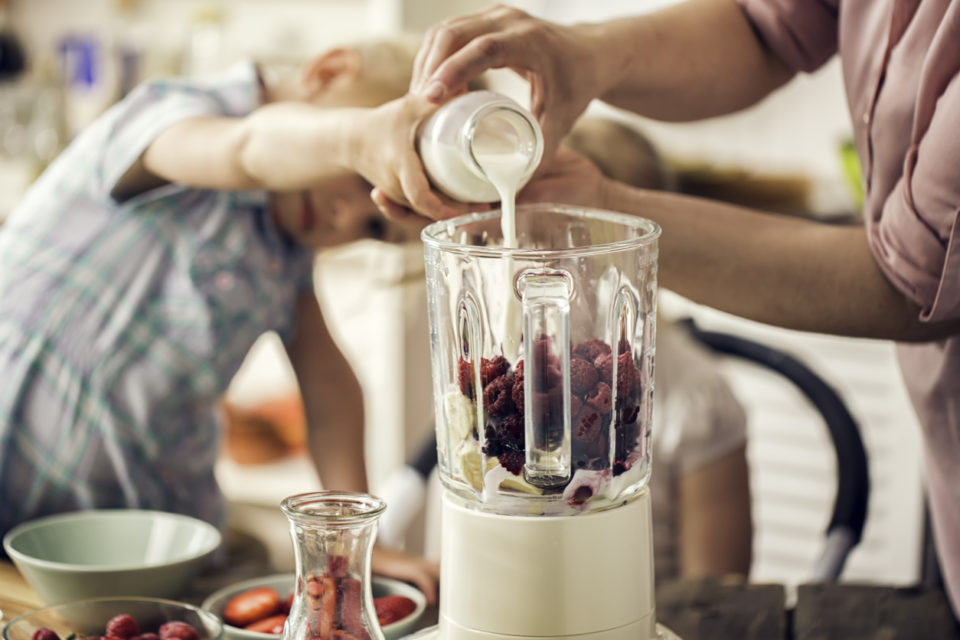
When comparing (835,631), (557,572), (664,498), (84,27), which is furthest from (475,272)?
(84,27)

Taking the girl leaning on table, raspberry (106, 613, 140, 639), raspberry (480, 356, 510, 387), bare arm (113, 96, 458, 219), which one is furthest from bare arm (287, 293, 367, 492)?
raspberry (480, 356, 510, 387)

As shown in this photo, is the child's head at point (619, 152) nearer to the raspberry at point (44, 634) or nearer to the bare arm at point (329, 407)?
the bare arm at point (329, 407)

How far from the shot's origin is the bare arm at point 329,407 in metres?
→ 1.35

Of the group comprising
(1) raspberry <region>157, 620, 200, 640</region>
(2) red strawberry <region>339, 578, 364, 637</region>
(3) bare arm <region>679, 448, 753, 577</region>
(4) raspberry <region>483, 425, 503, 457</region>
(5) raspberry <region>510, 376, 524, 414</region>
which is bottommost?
(3) bare arm <region>679, 448, 753, 577</region>

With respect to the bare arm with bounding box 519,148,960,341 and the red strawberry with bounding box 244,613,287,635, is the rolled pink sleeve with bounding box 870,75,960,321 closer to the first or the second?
the bare arm with bounding box 519,148,960,341

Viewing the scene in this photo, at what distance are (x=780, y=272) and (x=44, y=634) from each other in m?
0.54

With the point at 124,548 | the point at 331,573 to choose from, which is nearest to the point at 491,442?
the point at 331,573

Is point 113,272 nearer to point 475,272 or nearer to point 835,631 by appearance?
point 475,272

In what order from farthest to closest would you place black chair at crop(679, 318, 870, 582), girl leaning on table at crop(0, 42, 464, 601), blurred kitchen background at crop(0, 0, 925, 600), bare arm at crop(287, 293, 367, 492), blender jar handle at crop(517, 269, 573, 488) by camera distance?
Answer: blurred kitchen background at crop(0, 0, 925, 600)
bare arm at crop(287, 293, 367, 492)
black chair at crop(679, 318, 870, 582)
girl leaning on table at crop(0, 42, 464, 601)
blender jar handle at crop(517, 269, 573, 488)

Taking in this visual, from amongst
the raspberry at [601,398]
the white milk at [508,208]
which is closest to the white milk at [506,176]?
the white milk at [508,208]

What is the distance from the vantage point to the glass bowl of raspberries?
68 cm

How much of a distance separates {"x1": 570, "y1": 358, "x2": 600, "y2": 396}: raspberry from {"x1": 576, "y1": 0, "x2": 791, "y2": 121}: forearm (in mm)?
302

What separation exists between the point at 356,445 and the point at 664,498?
0.51 m

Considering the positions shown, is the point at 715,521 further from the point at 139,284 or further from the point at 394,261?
the point at 139,284
